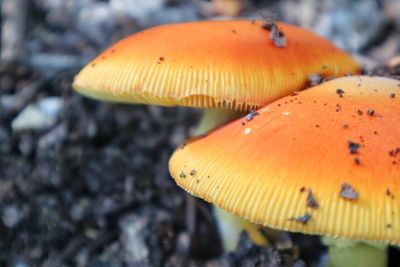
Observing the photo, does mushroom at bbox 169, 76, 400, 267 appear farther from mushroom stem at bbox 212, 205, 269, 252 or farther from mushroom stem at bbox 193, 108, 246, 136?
→ mushroom stem at bbox 212, 205, 269, 252

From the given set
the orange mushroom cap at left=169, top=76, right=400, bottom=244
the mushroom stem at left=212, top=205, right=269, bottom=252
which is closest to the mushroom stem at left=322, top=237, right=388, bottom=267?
the mushroom stem at left=212, top=205, right=269, bottom=252

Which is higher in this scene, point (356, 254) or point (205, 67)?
point (205, 67)

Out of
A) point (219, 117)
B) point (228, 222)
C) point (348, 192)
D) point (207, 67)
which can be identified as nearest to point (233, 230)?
point (228, 222)

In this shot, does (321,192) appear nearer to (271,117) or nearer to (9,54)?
(271,117)

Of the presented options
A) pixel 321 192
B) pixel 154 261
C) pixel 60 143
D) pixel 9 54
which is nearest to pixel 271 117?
pixel 321 192

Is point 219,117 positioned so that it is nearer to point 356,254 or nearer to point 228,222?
point 228,222
